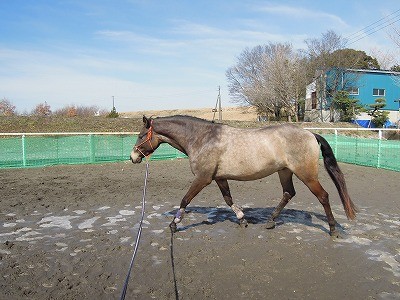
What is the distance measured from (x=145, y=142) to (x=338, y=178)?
10.2ft

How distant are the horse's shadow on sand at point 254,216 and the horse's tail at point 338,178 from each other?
398mm

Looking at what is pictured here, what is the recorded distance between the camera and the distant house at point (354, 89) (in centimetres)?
3791

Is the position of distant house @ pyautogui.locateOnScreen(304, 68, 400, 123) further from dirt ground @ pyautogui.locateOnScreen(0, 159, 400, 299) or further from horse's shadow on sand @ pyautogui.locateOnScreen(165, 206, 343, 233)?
horse's shadow on sand @ pyautogui.locateOnScreen(165, 206, 343, 233)

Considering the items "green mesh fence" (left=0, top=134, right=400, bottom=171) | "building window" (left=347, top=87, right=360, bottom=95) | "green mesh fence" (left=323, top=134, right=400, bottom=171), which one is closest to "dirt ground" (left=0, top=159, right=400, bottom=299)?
"green mesh fence" (left=323, top=134, right=400, bottom=171)

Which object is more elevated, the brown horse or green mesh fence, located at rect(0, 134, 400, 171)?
the brown horse

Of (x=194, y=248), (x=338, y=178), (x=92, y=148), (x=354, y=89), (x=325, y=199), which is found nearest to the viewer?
(x=194, y=248)

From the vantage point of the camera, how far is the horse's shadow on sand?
19.7 feet

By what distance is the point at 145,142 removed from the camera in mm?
5805

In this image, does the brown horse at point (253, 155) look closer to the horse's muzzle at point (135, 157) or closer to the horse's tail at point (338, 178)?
the horse's tail at point (338, 178)

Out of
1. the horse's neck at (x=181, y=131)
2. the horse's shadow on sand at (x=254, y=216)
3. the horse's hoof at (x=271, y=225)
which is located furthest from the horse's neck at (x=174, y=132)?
the horse's hoof at (x=271, y=225)

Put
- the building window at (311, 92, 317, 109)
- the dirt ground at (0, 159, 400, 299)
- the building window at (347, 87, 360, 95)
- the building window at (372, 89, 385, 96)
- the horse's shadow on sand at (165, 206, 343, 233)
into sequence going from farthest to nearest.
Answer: the building window at (311, 92, 317, 109)
the building window at (372, 89, 385, 96)
the building window at (347, 87, 360, 95)
the horse's shadow on sand at (165, 206, 343, 233)
the dirt ground at (0, 159, 400, 299)

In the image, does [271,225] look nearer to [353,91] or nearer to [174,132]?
[174,132]

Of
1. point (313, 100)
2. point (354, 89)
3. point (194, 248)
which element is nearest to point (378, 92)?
point (354, 89)

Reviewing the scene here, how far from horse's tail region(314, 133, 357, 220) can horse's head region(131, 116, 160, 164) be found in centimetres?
257
